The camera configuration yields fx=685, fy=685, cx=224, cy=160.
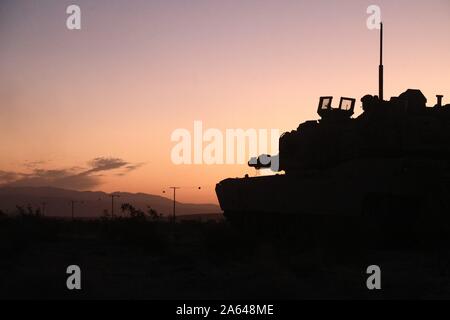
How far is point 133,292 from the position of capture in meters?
10.8

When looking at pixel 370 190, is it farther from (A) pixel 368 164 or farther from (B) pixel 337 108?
(B) pixel 337 108

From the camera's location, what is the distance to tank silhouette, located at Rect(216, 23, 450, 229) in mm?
17312

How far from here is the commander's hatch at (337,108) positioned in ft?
72.7

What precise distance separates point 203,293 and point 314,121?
12.3 metres

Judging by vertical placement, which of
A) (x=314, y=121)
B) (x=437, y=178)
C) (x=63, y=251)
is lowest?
(x=63, y=251)

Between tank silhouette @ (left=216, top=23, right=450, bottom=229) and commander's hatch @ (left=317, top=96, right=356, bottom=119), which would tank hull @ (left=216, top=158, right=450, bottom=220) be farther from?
commander's hatch @ (left=317, top=96, right=356, bottom=119)

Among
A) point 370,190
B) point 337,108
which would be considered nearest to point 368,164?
point 370,190

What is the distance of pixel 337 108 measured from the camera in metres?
22.2

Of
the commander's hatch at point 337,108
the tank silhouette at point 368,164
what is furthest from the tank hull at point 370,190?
the commander's hatch at point 337,108

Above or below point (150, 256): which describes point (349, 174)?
above

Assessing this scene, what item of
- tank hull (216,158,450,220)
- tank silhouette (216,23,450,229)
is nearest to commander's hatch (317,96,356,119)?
tank silhouette (216,23,450,229)
